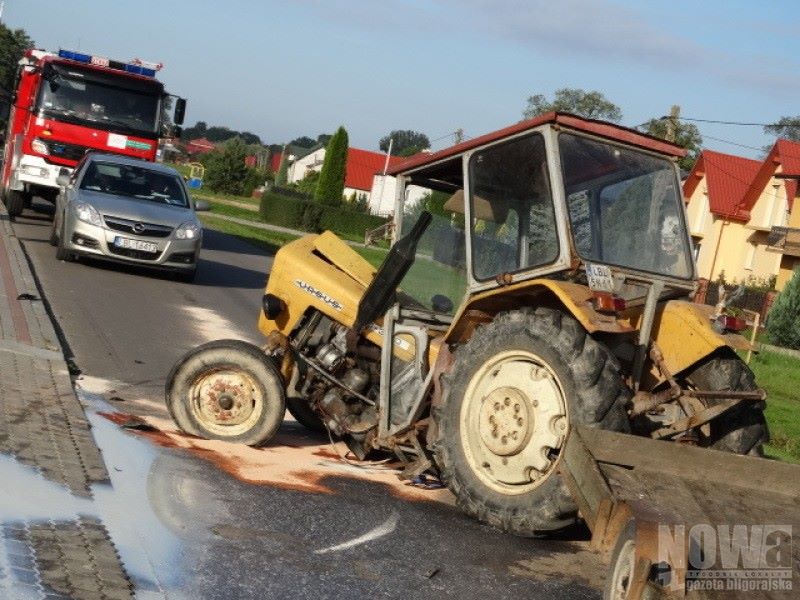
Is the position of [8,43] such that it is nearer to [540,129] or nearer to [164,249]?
[164,249]

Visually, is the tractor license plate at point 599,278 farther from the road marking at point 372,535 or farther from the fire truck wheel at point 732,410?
the road marking at point 372,535

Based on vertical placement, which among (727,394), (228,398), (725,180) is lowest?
(228,398)

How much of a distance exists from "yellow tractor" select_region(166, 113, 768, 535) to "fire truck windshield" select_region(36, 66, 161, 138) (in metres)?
16.9

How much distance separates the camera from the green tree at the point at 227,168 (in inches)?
3590

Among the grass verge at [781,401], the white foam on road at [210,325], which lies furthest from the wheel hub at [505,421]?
the white foam on road at [210,325]

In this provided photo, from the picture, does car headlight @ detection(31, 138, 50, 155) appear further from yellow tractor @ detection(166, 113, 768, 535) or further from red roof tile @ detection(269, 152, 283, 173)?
red roof tile @ detection(269, 152, 283, 173)

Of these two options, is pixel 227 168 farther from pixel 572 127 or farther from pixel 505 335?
pixel 505 335

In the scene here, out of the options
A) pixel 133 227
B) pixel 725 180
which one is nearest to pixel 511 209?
pixel 133 227

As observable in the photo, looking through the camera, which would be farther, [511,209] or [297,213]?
[297,213]

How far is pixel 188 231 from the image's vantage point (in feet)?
67.2

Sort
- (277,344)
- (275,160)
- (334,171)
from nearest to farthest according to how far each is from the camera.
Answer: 1. (277,344)
2. (334,171)
3. (275,160)

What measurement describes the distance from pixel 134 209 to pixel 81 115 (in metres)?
5.95

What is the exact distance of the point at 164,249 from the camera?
20.1 m

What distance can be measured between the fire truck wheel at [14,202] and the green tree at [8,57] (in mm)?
2231
